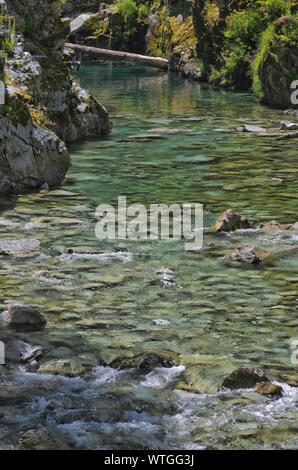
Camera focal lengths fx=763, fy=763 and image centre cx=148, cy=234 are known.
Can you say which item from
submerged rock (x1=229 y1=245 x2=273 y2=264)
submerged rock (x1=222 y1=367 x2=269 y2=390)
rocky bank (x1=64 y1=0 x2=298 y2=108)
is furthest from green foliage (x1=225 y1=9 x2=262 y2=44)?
submerged rock (x1=222 y1=367 x2=269 y2=390)

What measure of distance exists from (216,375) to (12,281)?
2868mm

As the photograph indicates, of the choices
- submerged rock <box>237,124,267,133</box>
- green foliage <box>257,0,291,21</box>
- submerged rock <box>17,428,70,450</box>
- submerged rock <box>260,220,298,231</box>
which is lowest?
submerged rock <box>260,220,298,231</box>

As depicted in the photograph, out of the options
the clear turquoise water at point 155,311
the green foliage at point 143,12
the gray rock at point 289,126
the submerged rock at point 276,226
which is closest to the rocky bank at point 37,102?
the clear turquoise water at point 155,311

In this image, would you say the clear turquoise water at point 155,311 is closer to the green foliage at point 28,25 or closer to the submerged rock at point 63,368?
the submerged rock at point 63,368

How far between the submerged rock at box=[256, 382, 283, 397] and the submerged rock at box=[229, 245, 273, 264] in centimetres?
308

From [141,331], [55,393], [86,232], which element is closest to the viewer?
Answer: [55,393]

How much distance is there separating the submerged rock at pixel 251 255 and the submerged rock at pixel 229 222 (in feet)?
3.83

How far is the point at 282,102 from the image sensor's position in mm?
23953

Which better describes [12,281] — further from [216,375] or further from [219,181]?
[219,181]

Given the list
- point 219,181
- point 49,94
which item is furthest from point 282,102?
point 219,181

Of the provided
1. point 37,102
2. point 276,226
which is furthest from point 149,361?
point 37,102

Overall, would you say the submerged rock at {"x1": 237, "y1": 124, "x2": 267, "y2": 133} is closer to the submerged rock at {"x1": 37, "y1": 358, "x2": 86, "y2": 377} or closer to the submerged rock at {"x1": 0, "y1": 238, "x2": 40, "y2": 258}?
the submerged rock at {"x1": 0, "y1": 238, "x2": 40, "y2": 258}

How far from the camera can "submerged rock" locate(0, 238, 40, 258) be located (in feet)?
28.5

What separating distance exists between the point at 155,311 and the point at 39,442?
2.65 metres
